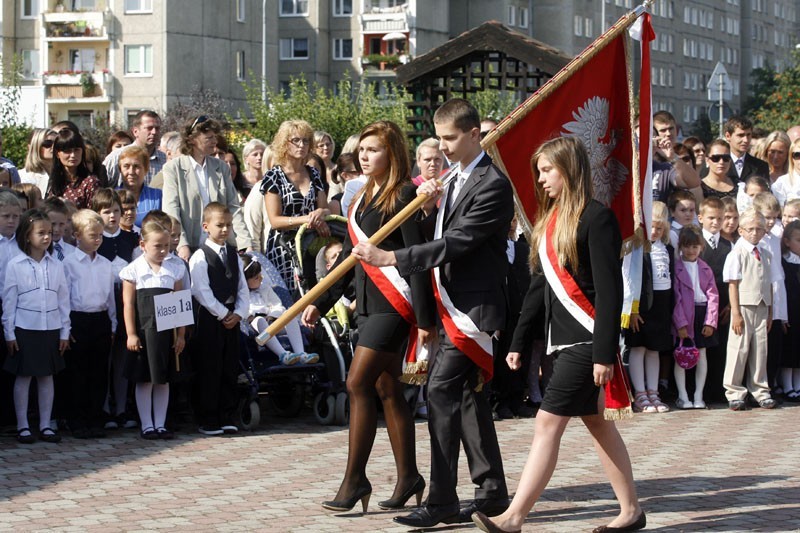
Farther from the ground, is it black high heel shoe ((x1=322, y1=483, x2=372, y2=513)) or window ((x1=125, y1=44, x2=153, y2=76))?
window ((x1=125, y1=44, x2=153, y2=76))

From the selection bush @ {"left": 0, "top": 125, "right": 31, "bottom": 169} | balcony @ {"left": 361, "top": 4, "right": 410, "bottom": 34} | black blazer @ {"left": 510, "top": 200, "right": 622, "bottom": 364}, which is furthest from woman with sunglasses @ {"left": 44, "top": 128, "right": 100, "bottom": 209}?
balcony @ {"left": 361, "top": 4, "right": 410, "bottom": 34}

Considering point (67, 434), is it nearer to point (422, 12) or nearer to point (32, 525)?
point (32, 525)

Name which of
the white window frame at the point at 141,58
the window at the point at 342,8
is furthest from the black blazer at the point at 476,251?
the window at the point at 342,8

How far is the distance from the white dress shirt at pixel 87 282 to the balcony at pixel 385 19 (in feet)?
241

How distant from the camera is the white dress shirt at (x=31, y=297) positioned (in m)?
11.1

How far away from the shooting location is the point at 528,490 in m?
7.54

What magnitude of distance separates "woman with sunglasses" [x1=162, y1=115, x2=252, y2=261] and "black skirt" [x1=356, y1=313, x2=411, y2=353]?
178 inches

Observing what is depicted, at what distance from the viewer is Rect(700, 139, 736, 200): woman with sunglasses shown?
1505cm

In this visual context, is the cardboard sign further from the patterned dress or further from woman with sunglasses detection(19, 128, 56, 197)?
woman with sunglasses detection(19, 128, 56, 197)

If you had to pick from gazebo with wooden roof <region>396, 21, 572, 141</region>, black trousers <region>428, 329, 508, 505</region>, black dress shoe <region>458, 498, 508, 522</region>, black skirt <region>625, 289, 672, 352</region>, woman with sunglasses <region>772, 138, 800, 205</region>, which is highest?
gazebo with wooden roof <region>396, 21, 572, 141</region>

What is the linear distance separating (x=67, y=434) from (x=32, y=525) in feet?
11.8

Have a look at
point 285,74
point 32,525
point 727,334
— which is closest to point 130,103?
point 285,74

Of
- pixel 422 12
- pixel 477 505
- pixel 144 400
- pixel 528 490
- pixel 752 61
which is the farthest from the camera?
pixel 752 61

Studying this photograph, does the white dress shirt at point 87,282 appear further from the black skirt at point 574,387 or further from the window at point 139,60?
the window at point 139,60
